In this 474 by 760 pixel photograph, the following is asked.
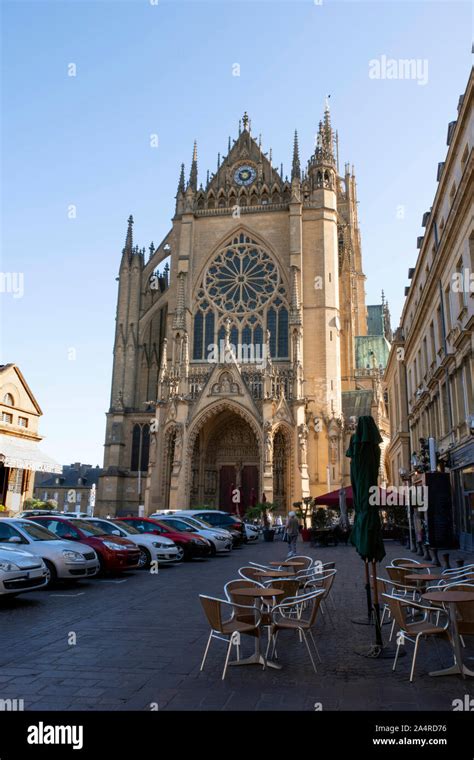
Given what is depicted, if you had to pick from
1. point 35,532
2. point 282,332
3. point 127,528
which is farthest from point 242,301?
point 35,532

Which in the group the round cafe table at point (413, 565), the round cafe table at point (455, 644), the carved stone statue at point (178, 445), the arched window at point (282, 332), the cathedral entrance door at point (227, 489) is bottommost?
the round cafe table at point (455, 644)

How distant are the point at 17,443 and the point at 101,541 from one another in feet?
64.9

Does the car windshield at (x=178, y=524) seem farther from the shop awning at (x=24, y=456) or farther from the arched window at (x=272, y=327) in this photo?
the arched window at (x=272, y=327)

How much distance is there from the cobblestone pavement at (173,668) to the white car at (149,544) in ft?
17.8

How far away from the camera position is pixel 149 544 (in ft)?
49.9

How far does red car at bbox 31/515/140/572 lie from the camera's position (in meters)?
12.9

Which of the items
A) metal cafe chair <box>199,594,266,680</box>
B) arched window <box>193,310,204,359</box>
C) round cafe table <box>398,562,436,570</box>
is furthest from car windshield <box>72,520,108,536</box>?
arched window <box>193,310,204,359</box>

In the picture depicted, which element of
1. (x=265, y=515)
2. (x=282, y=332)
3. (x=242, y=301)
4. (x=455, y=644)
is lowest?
(x=455, y=644)

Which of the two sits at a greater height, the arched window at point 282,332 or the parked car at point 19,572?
the arched window at point 282,332

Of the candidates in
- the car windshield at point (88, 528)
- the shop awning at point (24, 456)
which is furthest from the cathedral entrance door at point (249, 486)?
the car windshield at point (88, 528)

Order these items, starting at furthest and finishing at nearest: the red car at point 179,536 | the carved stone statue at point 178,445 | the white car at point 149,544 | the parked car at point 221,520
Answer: the carved stone statue at point 178,445, the parked car at point 221,520, the red car at point 179,536, the white car at point 149,544

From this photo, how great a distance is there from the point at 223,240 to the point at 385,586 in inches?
1394

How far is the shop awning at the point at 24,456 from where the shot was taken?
93.4ft

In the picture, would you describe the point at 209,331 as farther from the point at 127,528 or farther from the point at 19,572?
the point at 19,572
